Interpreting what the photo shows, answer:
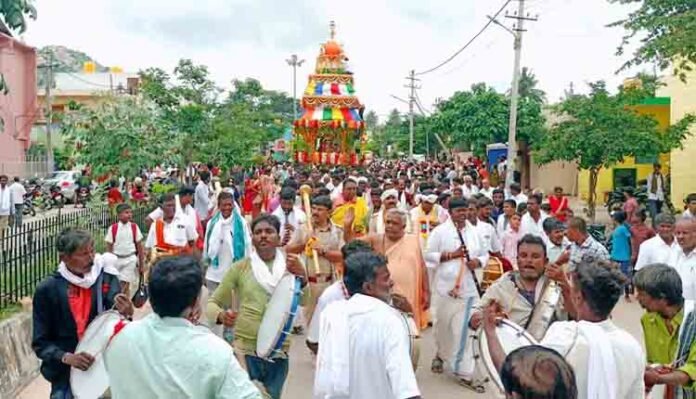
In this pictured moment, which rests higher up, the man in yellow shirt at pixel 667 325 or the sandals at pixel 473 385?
the man in yellow shirt at pixel 667 325

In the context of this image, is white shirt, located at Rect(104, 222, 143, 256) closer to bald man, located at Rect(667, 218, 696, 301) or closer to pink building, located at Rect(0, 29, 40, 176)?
bald man, located at Rect(667, 218, 696, 301)

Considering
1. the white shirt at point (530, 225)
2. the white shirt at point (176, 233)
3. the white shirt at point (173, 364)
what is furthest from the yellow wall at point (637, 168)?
the white shirt at point (173, 364)

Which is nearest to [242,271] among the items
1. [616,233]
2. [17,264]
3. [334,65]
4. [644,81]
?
[17,264]

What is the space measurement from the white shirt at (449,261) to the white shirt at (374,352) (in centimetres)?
399

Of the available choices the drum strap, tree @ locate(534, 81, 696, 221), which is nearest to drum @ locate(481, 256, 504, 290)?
the drum strap

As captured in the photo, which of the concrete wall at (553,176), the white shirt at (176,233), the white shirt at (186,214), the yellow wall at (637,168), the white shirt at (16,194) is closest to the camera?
the white shirt at (176,233)

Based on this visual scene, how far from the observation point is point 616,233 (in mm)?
12453

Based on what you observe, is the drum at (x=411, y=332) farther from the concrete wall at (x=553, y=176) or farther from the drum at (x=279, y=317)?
the concrete wall at (x=553, y=176)

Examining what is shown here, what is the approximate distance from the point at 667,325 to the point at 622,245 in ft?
26.8

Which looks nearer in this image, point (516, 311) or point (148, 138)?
point (516, 311)

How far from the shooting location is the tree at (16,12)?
20.9 ft

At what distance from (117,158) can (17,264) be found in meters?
9.33

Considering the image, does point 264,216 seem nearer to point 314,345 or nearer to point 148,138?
point 314,345

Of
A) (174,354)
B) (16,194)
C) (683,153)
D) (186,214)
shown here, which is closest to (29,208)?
(16,194)
